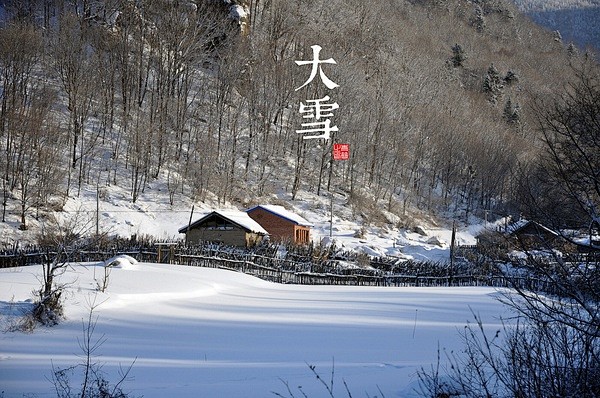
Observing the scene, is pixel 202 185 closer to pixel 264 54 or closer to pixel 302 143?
pixel 302 143

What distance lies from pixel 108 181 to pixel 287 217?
12.4m

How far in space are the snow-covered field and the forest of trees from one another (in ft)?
54.7

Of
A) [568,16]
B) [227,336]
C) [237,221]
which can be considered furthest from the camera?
[568,16]

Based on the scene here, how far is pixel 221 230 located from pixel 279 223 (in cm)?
547

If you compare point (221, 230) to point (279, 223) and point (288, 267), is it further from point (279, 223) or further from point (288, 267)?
point (288, 267)

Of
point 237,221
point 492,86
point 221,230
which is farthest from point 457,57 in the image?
point 221,230

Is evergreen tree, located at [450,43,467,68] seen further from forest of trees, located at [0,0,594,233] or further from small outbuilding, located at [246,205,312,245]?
small outbuilding, located at [246,205,312,245]

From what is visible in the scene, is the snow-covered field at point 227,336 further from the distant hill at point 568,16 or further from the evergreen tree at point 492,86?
the distant hill at point 568,16

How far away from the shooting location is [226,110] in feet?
169

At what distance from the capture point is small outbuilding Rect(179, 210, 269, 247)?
33.9m

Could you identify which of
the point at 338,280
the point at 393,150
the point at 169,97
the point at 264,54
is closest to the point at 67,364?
the point at 338,280

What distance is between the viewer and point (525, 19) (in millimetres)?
159000

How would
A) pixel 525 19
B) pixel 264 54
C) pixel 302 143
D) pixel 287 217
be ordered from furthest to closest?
pixel 525 19 < pixel 264 54 < pixel 302 143 < pixel 287 217

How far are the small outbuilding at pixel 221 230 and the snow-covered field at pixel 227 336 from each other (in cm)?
1241
